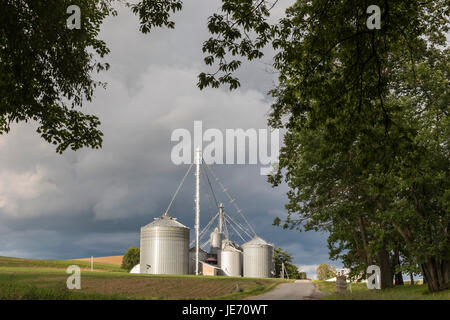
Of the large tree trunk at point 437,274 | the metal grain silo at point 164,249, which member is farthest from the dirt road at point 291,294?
the metal grain silo at point 164,249

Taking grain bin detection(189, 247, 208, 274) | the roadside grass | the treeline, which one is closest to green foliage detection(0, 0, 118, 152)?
the treeline

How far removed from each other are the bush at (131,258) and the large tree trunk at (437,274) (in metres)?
69.9

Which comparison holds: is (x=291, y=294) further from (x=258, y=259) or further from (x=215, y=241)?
(x=215, y=241)

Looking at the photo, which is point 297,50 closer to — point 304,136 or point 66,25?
point 66,25

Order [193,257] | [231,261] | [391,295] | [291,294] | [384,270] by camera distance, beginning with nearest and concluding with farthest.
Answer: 1. [391,295]
2. [291,294]
3. [384,270]
4. [193,257]
5. [231,261]

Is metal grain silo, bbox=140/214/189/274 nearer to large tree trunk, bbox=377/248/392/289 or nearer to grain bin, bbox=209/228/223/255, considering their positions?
grain bin, bbox=209/228/223/255

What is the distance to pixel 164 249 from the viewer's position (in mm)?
59469

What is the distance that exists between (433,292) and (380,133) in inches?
634

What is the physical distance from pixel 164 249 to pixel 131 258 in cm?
2906

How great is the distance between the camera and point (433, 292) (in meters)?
22.7

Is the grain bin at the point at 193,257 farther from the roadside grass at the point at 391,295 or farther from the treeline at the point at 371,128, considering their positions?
the roadside grass at the point at 391,295

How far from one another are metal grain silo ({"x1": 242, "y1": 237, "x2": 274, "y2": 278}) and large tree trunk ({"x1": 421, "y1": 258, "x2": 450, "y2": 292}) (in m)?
51.6

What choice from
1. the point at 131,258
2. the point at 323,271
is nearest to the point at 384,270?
the point at 131,258
